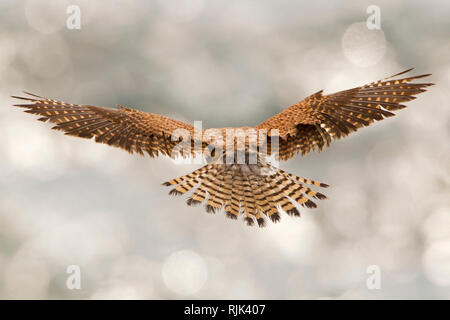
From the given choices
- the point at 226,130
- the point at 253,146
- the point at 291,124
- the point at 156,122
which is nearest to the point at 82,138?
the point at 156,122

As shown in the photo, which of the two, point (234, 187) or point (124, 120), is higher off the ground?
point (124, 120)

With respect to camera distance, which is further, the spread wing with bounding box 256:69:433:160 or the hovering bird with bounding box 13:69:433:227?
the spread wing with bounding box 256:69:433:160

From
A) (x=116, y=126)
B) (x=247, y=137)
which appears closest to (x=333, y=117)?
(x=247, y=137)

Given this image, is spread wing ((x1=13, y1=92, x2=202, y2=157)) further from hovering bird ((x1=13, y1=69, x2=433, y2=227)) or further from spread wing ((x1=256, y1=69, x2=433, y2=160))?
spread wing ((x1=256, y1=69, x2=433, y2=160))

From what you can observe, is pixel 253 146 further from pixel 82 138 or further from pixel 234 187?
pixel 82 138

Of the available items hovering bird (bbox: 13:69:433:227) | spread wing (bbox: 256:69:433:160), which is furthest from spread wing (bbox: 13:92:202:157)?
spread wing (bbox: 256:69:433:160)

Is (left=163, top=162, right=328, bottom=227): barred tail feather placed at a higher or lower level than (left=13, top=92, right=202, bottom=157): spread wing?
lower

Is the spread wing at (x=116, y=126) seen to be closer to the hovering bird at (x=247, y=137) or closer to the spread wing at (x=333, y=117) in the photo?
the hovering bird at (x=247, y=137)
